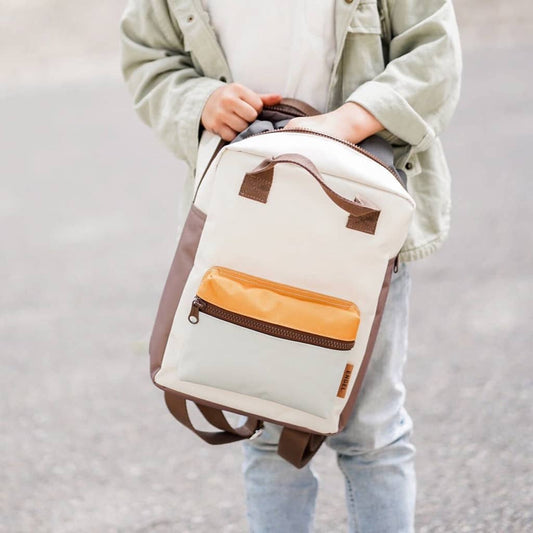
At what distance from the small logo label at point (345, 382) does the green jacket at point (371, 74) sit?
26 centimetres

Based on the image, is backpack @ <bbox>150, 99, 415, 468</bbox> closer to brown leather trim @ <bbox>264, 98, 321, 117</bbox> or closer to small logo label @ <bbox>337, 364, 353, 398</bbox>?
small logo label @ <bbox>337, 364, 353, 398</bbox>

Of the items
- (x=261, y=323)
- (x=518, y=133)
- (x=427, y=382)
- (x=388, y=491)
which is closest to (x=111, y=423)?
(x=427, y=382)

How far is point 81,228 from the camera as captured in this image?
5176 mm

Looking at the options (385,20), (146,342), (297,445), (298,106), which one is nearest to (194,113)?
(298,106)

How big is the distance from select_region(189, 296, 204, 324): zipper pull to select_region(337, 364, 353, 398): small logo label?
287 millimetres

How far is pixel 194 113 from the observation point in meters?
1.84

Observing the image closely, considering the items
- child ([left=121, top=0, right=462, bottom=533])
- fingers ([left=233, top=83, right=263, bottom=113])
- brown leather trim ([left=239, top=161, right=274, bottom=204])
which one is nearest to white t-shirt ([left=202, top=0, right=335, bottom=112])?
child ([left=121, top=0, right=462, bottom=533])

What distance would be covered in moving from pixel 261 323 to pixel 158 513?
1157 millimetres

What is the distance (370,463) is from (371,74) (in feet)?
2.59

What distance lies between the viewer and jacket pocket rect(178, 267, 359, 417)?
1.64m

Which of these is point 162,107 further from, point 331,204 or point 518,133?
point 518,133

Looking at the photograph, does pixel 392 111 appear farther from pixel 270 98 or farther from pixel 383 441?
pixel 383 441

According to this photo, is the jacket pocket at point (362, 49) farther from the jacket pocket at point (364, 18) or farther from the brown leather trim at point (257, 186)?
the brown leather trim at point (257, 186)

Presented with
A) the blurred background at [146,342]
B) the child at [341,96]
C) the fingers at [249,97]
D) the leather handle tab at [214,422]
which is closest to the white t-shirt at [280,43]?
the child at [341,96]
